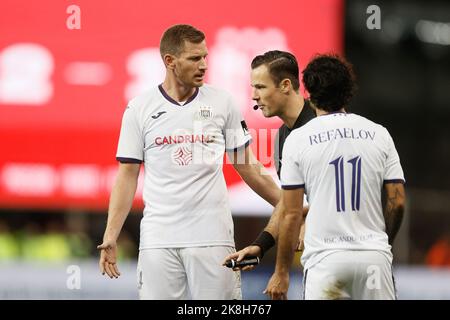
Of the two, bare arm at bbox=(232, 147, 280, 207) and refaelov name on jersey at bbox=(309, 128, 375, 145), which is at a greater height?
refaelov name on jersey at bbox=(309, 128, 375, 145)

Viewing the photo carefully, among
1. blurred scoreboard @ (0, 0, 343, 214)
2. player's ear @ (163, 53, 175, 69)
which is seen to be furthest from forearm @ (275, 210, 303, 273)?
blurred scoreboard @ (0, 0, 343, 214)

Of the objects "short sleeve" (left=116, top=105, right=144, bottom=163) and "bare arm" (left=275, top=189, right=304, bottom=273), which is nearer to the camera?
"bare arm" (left=275, top=189, right=304, bottom=273)

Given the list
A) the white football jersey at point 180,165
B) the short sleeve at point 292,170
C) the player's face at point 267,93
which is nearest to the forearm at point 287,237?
the short sleeve at point 292,170

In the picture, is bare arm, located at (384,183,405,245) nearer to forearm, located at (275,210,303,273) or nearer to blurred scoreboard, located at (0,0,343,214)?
forearm, located at (275,210,303,273)

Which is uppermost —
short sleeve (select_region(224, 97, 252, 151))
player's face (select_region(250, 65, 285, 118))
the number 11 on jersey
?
player's face (select_region(250, 65, 285, 118))

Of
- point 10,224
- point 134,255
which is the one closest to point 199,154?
point 134,255

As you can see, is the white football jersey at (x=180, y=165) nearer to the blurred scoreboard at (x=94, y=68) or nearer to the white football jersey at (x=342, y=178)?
the white football jersey at (x=342, y=178)

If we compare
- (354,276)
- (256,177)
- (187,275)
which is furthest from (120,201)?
(354,276)

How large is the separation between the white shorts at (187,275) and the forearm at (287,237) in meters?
0.73

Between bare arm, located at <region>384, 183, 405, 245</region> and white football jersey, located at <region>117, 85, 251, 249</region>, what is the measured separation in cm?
119

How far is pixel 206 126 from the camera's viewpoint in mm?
7289

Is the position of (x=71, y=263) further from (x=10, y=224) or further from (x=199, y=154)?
(x=199, y=154)

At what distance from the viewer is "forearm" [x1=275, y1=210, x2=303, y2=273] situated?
6.46m

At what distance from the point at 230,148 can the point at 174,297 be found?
42.1 inches
